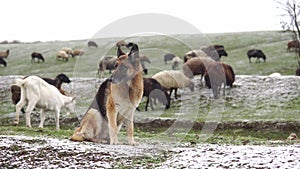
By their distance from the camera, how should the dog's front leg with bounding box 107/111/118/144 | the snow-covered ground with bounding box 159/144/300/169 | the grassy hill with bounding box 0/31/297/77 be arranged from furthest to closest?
the grassy hill with bounding box 0/31/297/77 → the dog's front leg with bounding box 107/111/118/144 → the snow-covered ground with bounding box 159/144/300/169

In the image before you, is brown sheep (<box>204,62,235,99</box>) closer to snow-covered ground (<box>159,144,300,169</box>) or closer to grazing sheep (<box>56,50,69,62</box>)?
snow-covered ground (<box>159,144,300,169</box>)

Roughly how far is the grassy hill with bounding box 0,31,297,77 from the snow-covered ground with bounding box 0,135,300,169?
3330 cm

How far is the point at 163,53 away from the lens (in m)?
58.6

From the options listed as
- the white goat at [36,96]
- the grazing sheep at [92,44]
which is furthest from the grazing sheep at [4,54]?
the white goat at [36,96]

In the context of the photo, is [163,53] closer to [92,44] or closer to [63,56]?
[63,56]

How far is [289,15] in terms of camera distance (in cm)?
5022

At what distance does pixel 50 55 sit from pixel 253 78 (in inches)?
1698

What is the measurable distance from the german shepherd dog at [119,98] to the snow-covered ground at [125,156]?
0.53 meters

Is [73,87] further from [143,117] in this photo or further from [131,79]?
[131,79]

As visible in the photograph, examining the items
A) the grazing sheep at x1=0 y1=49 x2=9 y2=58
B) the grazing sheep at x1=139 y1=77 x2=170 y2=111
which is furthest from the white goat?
the grazing sheep at x1=0 y1=49 x2=9 y2=58

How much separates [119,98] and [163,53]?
156 ft

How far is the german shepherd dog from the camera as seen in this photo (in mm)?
11039

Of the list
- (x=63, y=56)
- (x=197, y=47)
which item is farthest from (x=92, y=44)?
(x=197, y=47)

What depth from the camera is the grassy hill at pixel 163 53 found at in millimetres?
52812
